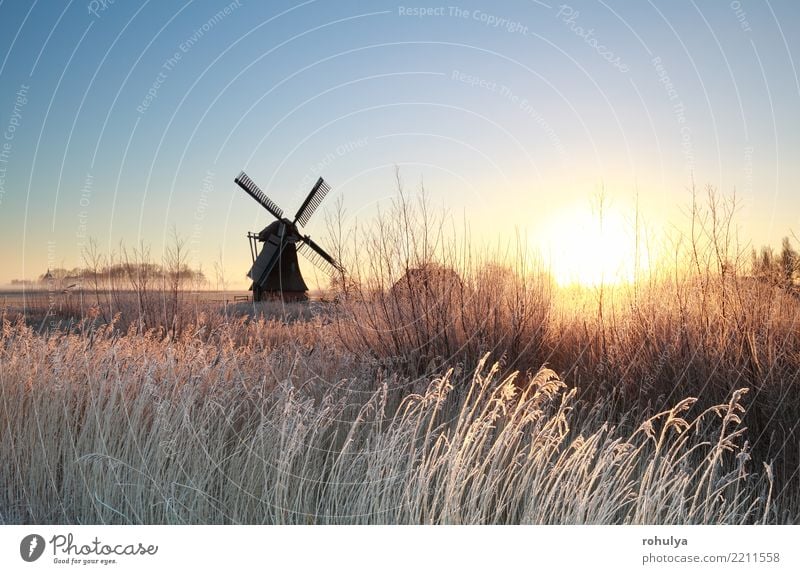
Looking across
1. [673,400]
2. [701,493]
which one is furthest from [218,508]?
[673,400]

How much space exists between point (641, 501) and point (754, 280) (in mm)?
3176

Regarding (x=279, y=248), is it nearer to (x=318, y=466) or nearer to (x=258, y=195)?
(x=258, y=195)

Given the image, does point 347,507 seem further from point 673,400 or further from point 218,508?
point 673,400

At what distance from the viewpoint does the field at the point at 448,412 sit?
178 inches

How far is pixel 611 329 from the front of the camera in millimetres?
7449

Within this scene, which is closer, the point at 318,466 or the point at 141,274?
the point at 318,466

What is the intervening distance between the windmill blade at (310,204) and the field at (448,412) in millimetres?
17223

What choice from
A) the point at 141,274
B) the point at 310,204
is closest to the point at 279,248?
the point at 310,204

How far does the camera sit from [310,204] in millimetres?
26375

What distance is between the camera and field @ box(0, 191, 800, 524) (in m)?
4.53

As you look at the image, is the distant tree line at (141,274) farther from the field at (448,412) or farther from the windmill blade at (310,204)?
the windmill blade at (310,204)

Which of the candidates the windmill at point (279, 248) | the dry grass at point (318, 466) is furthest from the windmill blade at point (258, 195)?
the dry grass at point (318, 466)

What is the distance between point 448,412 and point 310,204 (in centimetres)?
2087

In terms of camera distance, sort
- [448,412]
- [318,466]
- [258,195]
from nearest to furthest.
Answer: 1. [318,466]
2. [448,412]
3. [258,195]
